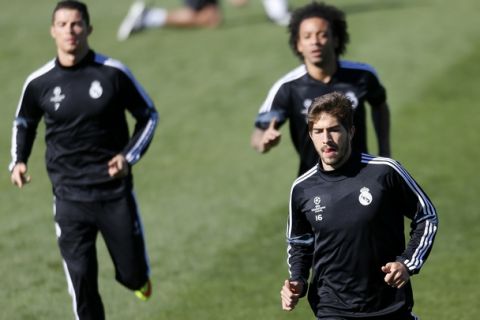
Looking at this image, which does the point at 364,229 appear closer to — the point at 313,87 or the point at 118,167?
the point at 313,87

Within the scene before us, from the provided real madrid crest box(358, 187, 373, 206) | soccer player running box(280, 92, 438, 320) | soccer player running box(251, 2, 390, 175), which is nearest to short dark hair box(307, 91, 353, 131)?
soccer player running box(280, 92, 438, 320)

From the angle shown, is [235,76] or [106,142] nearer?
[106,142]

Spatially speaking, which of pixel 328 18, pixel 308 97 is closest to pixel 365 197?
pixel 308 97

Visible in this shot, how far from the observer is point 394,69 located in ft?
57.9

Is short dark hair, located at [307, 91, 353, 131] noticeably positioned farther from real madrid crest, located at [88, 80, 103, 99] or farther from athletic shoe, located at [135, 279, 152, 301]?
athletic shoe, located at [135, 279, 152, 301]

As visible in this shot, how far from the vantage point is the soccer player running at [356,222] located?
6688 millimetres

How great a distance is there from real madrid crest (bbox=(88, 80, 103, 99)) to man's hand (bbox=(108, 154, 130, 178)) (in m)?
0.51

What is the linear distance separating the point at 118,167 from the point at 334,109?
2.74 meters

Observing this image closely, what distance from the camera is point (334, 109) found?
21.9 ft

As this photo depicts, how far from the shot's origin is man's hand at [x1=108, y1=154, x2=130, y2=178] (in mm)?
8914

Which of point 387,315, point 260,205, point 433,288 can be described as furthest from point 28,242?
point 387,315

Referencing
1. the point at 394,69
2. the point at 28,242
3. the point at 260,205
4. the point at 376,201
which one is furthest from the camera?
the point at 394,69

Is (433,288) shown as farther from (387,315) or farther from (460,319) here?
(387,315)

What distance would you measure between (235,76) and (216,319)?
8.23 meters
